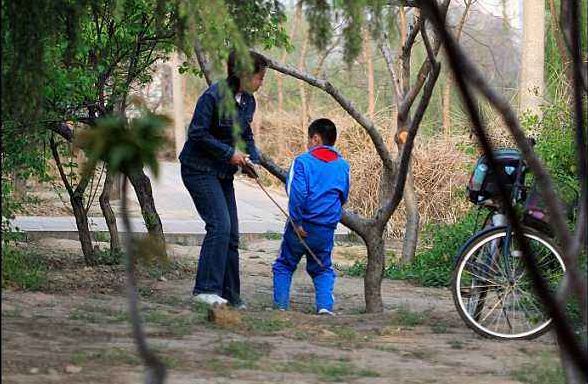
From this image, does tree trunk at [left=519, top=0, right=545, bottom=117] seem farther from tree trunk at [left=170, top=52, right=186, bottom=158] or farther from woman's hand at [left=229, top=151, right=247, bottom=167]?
tree trunk at [left=170, top=52, right=186, bottom=158]

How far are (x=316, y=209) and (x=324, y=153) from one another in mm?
439

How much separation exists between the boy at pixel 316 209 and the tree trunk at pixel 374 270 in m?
0.31

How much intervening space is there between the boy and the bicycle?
1.54 meters

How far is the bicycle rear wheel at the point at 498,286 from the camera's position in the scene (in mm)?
7164

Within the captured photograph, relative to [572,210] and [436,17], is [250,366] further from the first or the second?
[436,17]

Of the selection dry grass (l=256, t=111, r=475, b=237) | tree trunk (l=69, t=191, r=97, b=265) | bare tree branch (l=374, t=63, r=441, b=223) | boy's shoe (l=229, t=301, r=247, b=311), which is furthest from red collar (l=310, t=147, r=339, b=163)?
dry grass (l=256, t=111, r=475, b=237)

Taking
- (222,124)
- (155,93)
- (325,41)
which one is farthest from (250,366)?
(155,93)

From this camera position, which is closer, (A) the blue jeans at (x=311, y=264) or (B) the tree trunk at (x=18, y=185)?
(A) the blue jeans at (x=311, y=264)

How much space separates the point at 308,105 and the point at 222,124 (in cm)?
1977

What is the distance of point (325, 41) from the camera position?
4.44 meters

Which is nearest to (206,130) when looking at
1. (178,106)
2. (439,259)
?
(439,259)

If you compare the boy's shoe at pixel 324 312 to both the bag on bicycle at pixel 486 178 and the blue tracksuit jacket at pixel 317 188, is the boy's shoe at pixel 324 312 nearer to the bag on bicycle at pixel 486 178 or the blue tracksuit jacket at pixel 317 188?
the blue tracksuit jacket at pixel 317 188

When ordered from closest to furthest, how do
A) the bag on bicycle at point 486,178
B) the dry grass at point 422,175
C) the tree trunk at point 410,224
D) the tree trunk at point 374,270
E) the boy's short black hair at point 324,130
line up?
the bag on bicycle at point 486,178, the tree trunk at point 374,270, the boy's short black hair at point 324,130, the tree trunk at point 410,224, the dry grass at point 422,175

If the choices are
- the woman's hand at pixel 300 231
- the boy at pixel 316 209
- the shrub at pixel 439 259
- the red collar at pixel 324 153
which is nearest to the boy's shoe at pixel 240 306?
the boy at pixel 316 209
